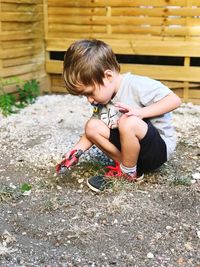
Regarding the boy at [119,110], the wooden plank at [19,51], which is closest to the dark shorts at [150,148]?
Answer: the boy at [119,110]

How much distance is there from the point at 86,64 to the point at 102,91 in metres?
0.19

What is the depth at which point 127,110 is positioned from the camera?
2.80 m

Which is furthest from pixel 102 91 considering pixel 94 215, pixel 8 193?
pixel 8 193

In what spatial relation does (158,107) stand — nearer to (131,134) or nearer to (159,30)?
(131,134)

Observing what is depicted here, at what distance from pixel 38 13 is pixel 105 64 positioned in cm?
324

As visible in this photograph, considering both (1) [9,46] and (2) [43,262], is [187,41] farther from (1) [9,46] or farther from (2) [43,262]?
(2) [43,262]

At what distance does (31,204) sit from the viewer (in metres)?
2.88

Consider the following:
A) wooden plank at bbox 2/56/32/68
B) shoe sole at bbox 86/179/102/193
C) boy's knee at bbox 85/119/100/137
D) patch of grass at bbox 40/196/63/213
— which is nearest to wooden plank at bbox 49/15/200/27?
wooden plank at bbox 2/56/32/68

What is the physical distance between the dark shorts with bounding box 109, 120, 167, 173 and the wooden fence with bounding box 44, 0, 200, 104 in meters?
2.55

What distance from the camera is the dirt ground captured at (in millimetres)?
2293

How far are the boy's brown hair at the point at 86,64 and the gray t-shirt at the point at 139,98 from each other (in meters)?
0.16

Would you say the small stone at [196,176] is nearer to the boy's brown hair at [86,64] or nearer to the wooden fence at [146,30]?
the boy's brown hair at [86,64]

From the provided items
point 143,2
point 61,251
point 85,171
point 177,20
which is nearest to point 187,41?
point 177,20

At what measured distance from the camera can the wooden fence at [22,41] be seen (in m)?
5.25
